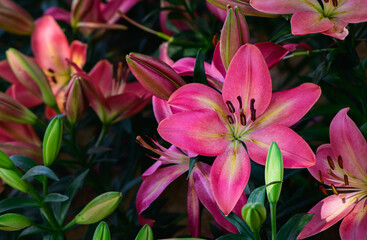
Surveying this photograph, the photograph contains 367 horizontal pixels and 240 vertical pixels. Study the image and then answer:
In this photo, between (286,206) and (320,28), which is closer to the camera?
(320,28)

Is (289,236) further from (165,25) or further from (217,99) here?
(165,25)

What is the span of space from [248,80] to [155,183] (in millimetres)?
187

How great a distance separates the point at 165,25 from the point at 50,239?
0.47 m

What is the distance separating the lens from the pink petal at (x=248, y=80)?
49 centimetres

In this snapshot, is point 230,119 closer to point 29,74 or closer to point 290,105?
point 290,105

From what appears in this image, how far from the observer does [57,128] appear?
0.57 m

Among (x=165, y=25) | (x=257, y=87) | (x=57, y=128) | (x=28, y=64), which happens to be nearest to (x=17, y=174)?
(x=57, y=128)

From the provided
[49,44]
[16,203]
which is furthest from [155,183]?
[49,44]

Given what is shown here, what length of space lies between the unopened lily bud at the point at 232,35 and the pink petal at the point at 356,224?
0.22 metres

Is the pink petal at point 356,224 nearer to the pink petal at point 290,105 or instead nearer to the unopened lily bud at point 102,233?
the pink petal at point 290,105

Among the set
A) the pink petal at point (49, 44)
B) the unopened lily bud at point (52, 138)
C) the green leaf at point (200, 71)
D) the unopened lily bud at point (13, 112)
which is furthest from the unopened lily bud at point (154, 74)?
the pink petal at point (49, 44)

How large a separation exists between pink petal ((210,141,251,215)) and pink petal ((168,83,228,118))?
52 mm

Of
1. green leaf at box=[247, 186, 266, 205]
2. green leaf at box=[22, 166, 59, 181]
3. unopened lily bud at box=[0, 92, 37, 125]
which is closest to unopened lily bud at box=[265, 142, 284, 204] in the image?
green leaf at box=[247, 186, 266, 205]

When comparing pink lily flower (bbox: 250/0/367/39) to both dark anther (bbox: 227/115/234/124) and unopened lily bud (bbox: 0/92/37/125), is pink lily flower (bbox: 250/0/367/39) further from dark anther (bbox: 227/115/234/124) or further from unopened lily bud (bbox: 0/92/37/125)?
unopened lily bud (bbox: 0/92/37/125)
